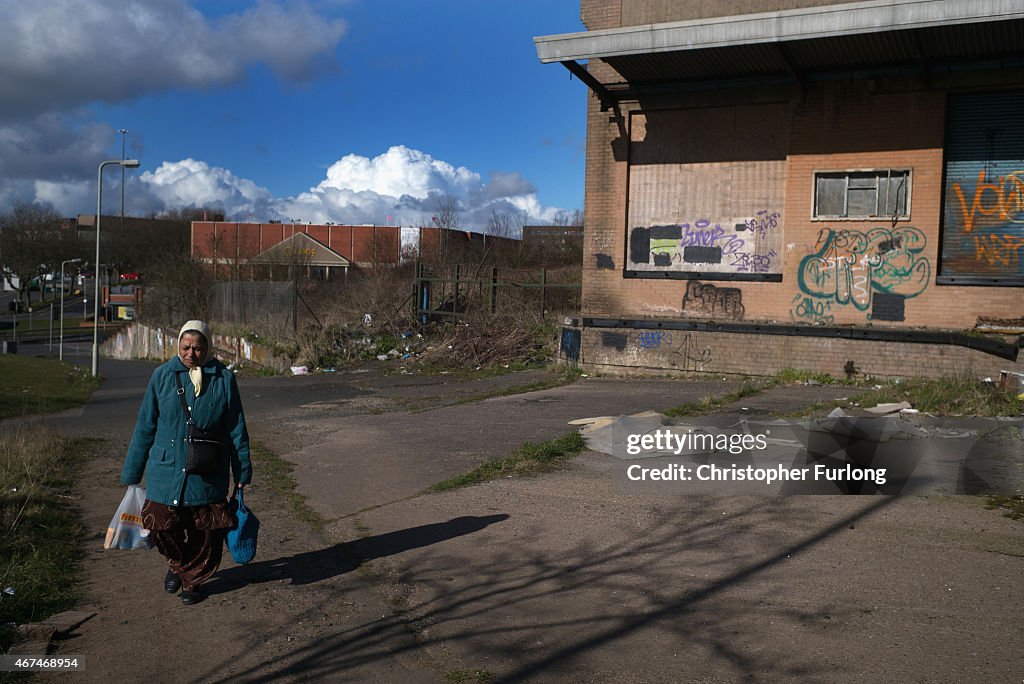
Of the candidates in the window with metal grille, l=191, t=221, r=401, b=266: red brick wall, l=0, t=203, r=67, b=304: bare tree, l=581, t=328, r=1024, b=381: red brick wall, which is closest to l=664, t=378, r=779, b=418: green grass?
l=581, t=328, r=1024, b=381: red brick wall

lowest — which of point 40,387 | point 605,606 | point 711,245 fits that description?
point 40,387

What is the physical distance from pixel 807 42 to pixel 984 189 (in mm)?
3922

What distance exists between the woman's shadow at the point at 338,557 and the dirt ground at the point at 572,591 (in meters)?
0.02

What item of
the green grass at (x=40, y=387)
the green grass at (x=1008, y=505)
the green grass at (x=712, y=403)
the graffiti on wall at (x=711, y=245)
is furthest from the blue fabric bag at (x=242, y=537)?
the graffiti on wall at (x=711, y=245)

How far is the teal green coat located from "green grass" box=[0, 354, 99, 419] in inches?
489

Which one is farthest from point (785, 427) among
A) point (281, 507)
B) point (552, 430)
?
point (281, 507)

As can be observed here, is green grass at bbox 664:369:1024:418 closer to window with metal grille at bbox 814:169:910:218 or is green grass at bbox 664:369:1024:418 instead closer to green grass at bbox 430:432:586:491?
green grass at bbox 430:432:586:491

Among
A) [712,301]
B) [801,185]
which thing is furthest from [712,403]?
[801,185]

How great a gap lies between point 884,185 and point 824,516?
1053 cm

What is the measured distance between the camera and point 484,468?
864 centimetres

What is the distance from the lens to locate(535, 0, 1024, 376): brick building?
14.3m

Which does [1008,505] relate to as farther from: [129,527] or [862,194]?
[862,194]

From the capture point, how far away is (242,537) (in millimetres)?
5516

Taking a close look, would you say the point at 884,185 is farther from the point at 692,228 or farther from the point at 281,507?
the point at 281,507
